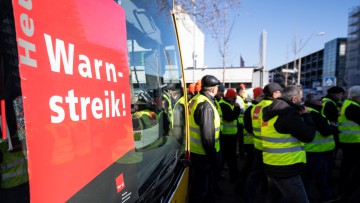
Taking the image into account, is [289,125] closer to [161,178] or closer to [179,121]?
[179,121]

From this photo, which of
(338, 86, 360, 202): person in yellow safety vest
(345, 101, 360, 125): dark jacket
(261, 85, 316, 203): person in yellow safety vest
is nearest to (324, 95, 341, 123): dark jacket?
(338, 86, 360, 202): person in yellow safety vest

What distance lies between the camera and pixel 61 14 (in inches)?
35.3

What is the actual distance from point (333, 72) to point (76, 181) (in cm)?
8508

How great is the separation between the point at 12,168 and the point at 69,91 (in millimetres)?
286

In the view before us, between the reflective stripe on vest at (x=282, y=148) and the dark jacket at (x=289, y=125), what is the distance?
2.0 inches

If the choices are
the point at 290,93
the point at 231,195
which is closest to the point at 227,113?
the point at 231,195

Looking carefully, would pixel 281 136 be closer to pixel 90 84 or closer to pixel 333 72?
pixel 90 84

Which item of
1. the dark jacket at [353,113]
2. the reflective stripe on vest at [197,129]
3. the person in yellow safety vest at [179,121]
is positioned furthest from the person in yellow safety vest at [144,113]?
the dark jacket at [353,113]

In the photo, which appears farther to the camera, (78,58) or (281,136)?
(281,136)

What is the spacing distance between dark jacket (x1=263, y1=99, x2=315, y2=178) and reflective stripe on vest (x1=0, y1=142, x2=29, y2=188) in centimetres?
243

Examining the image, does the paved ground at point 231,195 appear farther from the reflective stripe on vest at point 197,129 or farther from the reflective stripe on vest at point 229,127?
the reflective stripe on vest at point 197,129

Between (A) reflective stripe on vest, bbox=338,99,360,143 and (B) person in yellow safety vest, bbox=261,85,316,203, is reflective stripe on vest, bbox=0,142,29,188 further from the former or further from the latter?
(A) reflective stripe on vest, bbox=338,99,360,143

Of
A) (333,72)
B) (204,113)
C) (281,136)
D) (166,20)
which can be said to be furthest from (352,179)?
(333,72)

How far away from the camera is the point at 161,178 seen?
1847 millimetres
